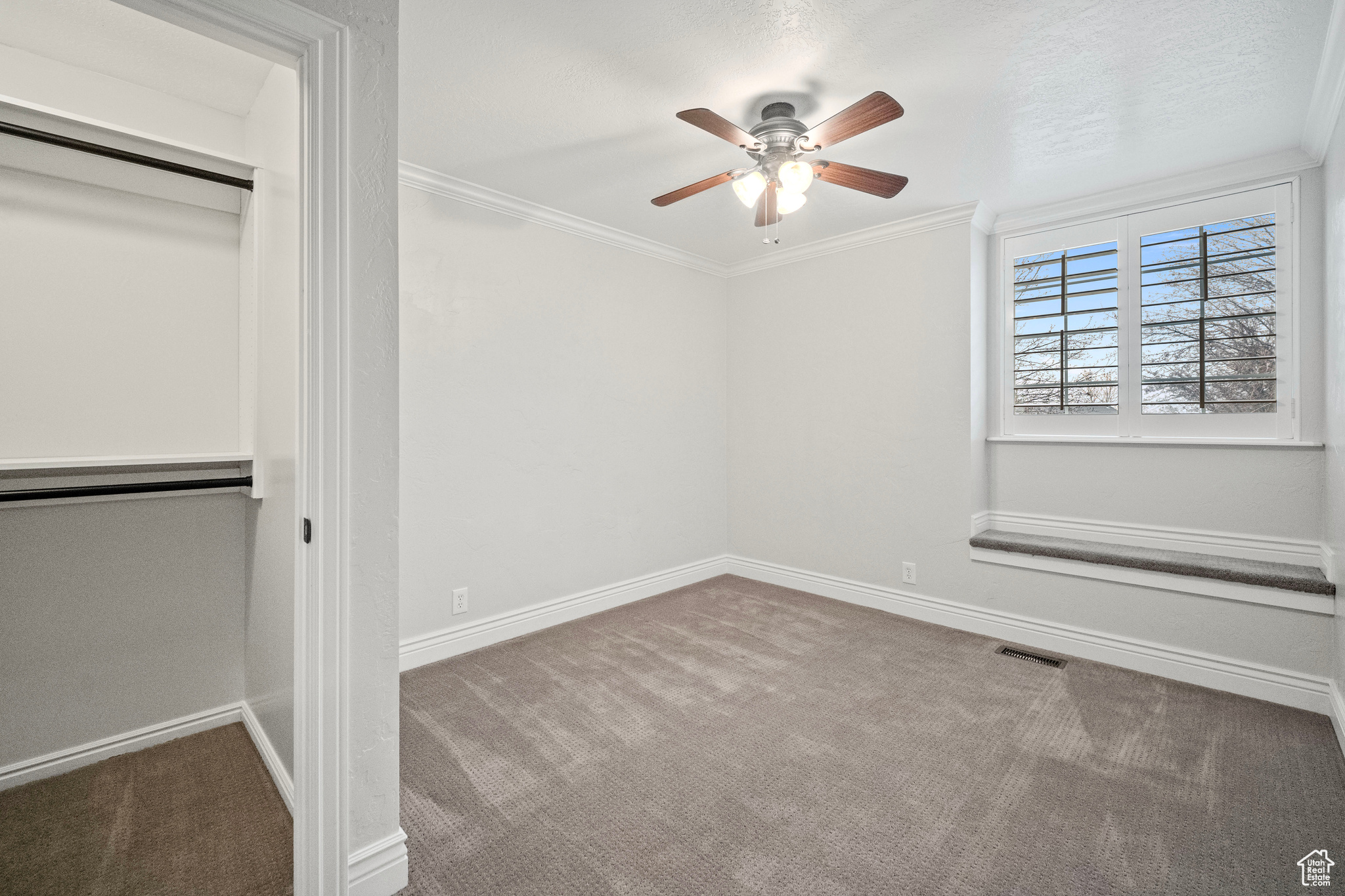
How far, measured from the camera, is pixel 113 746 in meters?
2.05

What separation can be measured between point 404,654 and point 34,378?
1.74 metres

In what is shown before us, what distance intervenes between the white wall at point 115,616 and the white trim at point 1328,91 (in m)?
4.10

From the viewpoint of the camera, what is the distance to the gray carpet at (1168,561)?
250cm

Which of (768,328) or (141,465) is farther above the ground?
(768,328)

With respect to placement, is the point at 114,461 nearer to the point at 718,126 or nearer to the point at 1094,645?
the point at 718,126

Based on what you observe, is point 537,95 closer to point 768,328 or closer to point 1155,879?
point 768,328

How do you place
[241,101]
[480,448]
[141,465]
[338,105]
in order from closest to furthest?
[338,105]
[141,465]
[241,101]
[480,448]

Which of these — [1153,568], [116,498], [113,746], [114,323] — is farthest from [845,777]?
[114,323]

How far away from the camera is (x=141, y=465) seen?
1950 millimetres

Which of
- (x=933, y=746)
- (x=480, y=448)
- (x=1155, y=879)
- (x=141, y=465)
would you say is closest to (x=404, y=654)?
(x=480, y=448)

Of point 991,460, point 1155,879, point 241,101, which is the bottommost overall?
point 1155,879

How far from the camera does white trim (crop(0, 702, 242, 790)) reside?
6.22 feet

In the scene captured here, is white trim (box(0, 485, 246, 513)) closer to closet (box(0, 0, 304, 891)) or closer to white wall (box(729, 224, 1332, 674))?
closet (box(0, 0, 304, 891))

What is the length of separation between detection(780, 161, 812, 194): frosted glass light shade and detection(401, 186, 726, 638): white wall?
1.66m
